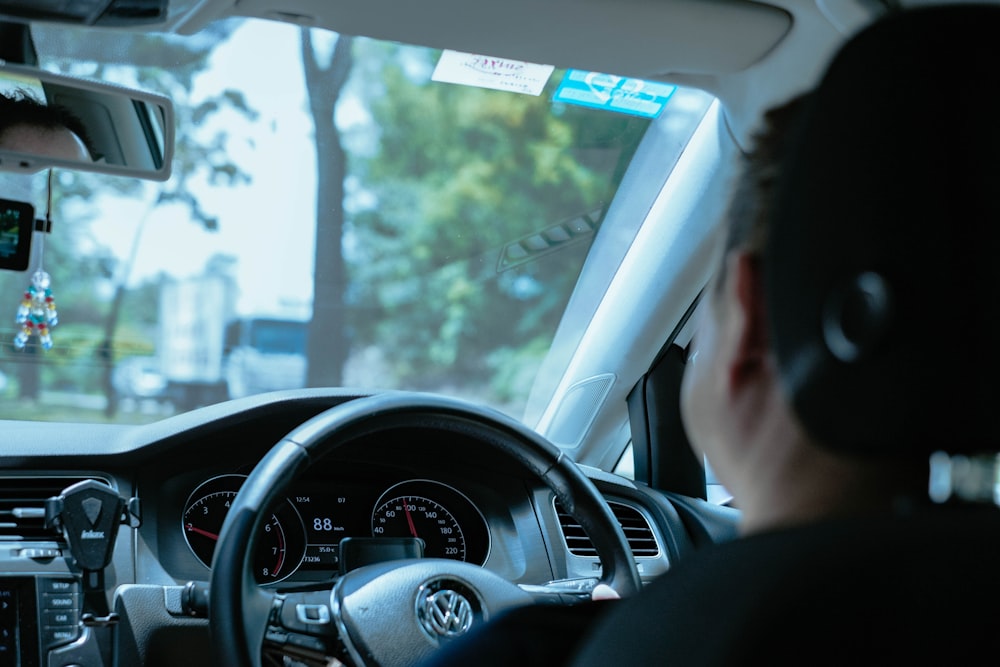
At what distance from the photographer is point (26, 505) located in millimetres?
2594

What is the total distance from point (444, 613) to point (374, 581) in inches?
5.7

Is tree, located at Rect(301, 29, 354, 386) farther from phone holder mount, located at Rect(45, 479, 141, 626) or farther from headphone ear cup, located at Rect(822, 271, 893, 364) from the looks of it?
headphone ear cup, located at Rect(822, 271, 893, 364)

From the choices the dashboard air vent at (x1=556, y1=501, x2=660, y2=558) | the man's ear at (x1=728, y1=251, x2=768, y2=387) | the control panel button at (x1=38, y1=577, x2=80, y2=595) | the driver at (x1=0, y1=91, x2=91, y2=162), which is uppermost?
the driver at (x1=0, y1=91, x2=91, y2=162)

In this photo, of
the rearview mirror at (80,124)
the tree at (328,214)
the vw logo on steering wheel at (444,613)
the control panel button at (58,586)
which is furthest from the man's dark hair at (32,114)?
the tree at (328,214)

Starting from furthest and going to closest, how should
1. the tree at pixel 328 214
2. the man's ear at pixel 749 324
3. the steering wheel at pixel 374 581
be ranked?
1. the tree at pixel 328 214
2. the steering wheel at pixel 374 581
3. the man's ear at pixel 749 324

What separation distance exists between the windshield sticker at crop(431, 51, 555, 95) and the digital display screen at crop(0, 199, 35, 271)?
3.52 ft

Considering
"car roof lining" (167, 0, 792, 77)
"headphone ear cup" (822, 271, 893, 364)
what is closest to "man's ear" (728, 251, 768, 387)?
"headphone ear cup" (822, 271, 893, 364)

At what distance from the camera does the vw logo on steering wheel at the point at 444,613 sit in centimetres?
204

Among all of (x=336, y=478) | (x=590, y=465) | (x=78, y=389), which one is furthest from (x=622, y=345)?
(x=78, y=389)

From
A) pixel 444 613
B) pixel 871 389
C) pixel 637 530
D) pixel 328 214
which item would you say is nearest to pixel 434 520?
pixel 637 530

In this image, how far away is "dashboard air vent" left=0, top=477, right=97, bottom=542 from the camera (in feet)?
8.24

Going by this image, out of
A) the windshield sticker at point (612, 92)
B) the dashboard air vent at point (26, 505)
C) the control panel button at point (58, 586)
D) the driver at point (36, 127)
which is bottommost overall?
the control panel button at point (58, 586)

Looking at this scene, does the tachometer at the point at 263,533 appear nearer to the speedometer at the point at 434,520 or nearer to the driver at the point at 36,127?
the speedometer at the point at 434,520

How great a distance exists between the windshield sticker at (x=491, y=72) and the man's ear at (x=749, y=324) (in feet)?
5.69
